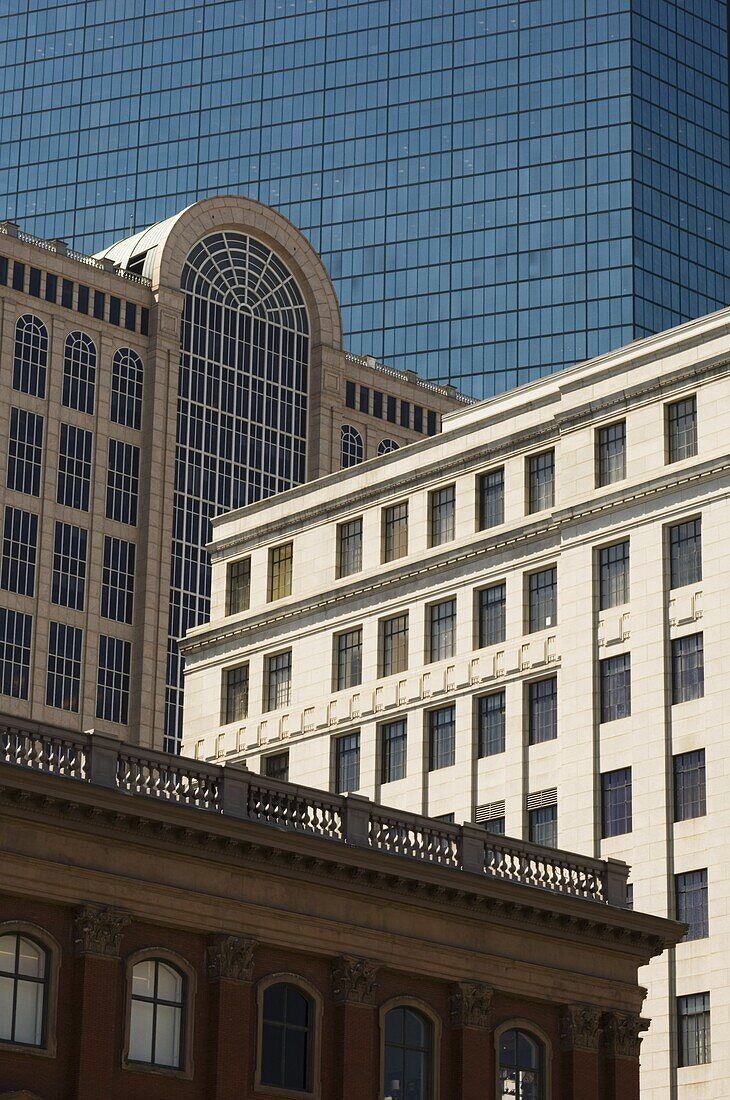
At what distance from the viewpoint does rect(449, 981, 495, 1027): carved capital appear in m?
59.3

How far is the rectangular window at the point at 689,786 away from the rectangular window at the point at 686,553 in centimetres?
628

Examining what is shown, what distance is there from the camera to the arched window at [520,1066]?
199 feet

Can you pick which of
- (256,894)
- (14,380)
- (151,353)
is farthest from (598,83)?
(256,894)

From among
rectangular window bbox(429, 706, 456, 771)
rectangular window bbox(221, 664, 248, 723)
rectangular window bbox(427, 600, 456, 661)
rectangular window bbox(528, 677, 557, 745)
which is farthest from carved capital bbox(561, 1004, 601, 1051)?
rectangular window bbox(221, 664, 248, 723)

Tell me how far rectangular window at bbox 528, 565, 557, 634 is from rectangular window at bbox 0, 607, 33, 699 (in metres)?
73.5

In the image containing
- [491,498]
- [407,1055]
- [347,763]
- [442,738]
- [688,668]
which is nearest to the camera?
[407,1055]

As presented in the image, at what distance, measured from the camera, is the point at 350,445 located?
181250 millimetres

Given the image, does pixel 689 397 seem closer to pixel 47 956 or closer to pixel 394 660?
pixel 394 660

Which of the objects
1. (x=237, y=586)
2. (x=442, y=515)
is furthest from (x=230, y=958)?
(x=237, y=586)

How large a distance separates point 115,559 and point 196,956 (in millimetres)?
113028

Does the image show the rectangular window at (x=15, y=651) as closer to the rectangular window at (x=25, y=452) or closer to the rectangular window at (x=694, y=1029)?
the rectangular window at (x=25, y=452)

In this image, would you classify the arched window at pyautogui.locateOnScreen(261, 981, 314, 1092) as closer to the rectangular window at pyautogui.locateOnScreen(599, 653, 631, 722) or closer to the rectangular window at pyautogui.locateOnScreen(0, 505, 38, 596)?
the rectangular window at pyautogui.locateOnScreen(599, 653, 631, 722)

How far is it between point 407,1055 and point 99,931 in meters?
10.5

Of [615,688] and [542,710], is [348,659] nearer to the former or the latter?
[542,710]
